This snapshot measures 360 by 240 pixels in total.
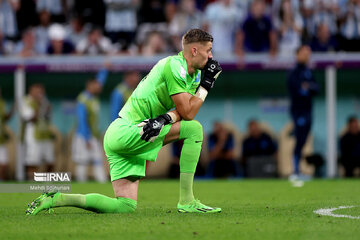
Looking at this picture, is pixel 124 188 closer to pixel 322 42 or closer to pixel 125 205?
pixel 125 205

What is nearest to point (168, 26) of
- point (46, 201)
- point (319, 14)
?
point (319, 14)

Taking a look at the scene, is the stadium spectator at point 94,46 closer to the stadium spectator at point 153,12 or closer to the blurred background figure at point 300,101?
the stadium spectator at point 153,12

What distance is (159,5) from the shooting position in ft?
57.5

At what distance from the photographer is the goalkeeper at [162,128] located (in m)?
6.50

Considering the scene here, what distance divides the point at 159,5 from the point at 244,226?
12.4m

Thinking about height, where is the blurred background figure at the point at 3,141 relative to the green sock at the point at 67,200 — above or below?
below

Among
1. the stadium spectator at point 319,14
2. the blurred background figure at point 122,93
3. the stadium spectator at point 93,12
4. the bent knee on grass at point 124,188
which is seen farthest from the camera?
the stadium spectator at point 93,12

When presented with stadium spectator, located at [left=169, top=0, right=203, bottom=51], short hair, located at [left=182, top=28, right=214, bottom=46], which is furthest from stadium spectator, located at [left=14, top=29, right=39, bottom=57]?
short hair, located at [left=182, top=28, right=214, bottom=46]

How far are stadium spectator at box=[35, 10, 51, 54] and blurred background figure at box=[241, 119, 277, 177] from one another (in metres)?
5.28

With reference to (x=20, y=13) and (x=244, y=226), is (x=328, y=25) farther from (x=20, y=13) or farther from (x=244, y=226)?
(x=244, y=226)

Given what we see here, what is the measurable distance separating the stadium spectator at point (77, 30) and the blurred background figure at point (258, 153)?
4677mm

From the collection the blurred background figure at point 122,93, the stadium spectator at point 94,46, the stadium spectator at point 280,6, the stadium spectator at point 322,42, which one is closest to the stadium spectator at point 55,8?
the stadium spectator at point 94,46

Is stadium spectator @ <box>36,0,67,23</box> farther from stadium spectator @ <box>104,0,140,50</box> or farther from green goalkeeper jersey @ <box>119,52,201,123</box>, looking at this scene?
green goalkeeper jersey @ <box>119,52,201,123</box>

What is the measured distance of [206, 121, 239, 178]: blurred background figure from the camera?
16.1 m
